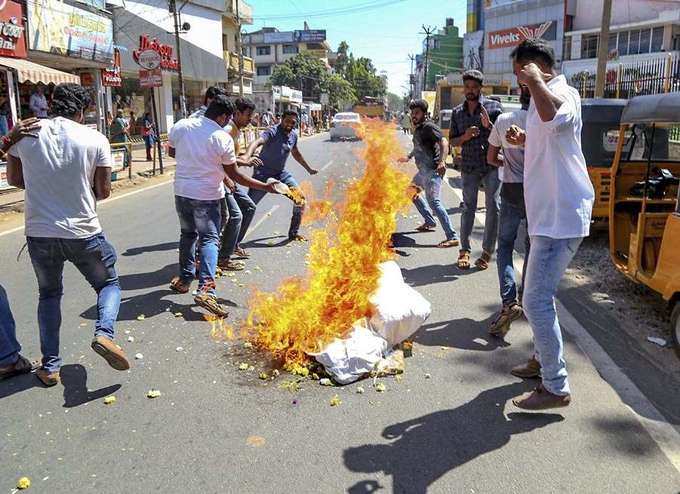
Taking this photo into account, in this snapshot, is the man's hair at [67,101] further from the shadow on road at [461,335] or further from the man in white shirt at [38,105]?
the man in white shirt at [38,105]

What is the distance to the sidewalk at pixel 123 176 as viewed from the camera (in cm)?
1185

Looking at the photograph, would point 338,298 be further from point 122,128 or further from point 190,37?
point 190,37

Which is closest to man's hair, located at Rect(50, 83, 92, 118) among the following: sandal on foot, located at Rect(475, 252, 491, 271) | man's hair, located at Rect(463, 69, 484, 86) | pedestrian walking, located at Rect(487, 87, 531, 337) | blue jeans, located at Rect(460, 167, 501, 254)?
pedestrian walking, located at Rect(487, 87, 531, 337)

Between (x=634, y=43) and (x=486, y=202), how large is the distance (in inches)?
1527

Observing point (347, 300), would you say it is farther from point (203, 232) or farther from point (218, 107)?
point (218, 107)

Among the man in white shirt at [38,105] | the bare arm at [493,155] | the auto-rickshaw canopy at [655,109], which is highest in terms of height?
the man in white shirt at [38,105]

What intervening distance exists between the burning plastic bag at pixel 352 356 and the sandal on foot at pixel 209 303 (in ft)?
4.62

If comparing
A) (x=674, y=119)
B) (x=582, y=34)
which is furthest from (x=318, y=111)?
A: (x=674, y=119)

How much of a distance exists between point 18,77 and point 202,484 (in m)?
15.9

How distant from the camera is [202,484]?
2.82m

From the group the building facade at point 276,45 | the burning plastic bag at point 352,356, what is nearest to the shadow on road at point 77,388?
the burning plastic bag at point 352,356

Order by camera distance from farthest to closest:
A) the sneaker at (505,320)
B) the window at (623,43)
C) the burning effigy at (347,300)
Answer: the window at (623,43)
the sneaker at (505,320)
the burning effigy at (347,300)

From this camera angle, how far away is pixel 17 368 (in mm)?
3998

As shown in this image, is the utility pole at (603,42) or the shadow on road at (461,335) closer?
the shadow on road at (461,335)
